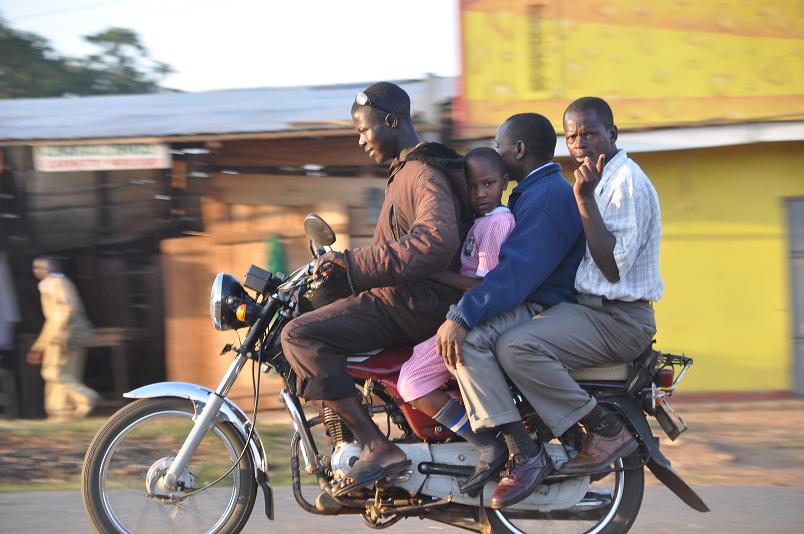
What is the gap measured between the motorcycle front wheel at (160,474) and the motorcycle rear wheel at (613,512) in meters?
1.06

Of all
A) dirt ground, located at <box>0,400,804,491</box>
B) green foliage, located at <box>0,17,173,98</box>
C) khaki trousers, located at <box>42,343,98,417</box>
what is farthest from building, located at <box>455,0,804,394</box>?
green foliage, located at <box>0,17,173,98</box>

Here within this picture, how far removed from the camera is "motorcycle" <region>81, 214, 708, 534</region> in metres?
3.75

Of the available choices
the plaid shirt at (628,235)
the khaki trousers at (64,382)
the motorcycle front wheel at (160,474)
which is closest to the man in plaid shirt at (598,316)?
the plaid shirt at (628,235)

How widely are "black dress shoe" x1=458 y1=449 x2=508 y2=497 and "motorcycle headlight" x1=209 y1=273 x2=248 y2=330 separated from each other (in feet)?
3.60

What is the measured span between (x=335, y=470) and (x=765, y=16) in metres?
7.08

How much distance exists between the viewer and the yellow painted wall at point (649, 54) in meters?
8.86

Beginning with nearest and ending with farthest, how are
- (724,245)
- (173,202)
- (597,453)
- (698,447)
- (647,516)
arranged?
(597,453), (647,516), (698,447), (724,245), (173,202)

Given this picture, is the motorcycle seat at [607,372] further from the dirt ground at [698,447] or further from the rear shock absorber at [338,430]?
the dirt ground at [698,447]

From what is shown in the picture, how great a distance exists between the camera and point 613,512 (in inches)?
154

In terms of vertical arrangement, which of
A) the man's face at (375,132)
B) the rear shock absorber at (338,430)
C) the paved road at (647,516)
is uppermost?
the man's face at (375,132)

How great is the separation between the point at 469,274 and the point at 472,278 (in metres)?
0.05

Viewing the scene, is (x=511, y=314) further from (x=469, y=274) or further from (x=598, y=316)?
(x=598, y=316)

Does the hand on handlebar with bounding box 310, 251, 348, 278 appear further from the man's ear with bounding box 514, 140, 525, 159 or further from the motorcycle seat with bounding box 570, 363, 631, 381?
the motorcycle seat with bounding box 570, 363, 631, 381

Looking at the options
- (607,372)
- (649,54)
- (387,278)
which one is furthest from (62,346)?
(607,372)
